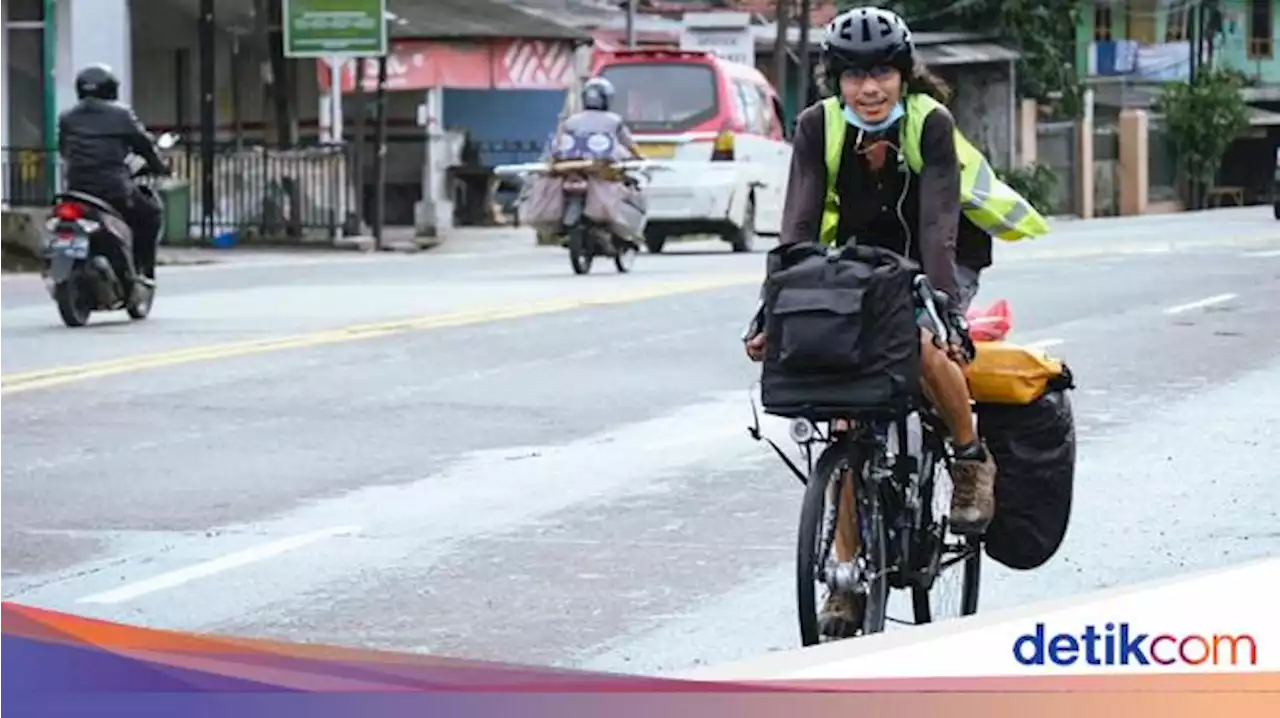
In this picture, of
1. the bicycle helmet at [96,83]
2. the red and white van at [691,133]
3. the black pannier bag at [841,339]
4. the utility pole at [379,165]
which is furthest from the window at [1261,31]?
the black pannier bag at [841,339]

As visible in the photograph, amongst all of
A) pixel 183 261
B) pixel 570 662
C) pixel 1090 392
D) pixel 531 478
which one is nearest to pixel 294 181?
pixel 183 261

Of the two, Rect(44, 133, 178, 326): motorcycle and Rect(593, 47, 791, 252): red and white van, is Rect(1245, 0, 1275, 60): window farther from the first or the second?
Rect(44, 133, 178, 326): motorcycle

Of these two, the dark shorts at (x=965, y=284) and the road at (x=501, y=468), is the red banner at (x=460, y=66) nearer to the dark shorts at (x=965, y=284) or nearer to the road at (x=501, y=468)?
the road at (x=501, y=468)

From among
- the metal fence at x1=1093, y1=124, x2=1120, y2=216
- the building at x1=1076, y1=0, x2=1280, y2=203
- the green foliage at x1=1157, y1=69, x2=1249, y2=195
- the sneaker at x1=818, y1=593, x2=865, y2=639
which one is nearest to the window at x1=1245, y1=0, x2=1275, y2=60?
the building at x1=1076, y1=0, x2=1280, y2=203

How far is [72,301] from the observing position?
1897 centimetres

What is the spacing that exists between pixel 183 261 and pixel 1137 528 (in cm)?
2143

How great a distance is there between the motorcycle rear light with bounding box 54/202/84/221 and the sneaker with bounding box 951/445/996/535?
1210 cm

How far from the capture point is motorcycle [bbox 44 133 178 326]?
18.9 m

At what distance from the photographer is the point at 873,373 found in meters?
7.00

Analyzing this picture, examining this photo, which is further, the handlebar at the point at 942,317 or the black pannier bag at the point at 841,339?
the handlebar at the point at 942,317

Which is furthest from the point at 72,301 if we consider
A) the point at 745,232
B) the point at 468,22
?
the point at 468,22

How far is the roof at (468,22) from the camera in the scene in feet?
141

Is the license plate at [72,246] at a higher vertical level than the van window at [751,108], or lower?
lower

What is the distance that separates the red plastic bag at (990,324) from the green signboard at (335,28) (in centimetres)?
2637
